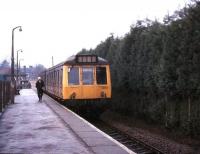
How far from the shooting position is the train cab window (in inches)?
1062

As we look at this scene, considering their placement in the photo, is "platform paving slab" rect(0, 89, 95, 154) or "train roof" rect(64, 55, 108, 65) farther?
"train roof" rect(64, 55, 108, 65)

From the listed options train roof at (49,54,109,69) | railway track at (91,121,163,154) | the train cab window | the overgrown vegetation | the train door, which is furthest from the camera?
the train cab window

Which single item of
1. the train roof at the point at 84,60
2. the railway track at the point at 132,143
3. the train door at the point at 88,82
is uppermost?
the train roof at the point at 84,60

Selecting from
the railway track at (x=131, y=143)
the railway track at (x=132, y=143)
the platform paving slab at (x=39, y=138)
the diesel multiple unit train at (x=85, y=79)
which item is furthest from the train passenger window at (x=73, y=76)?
the platform paving slab at (x=39, y=138)

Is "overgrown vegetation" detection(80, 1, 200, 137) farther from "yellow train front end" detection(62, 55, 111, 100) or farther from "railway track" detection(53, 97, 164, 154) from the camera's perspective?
"yellow train front end" detection(62, 55, 111, 100)

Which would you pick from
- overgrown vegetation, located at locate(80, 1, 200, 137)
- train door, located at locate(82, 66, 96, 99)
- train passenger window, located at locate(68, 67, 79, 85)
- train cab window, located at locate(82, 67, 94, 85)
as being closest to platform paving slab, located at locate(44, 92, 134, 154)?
overgrown vegetation, located at locate(80, 1, 200, 137)

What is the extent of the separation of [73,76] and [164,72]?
5.31m

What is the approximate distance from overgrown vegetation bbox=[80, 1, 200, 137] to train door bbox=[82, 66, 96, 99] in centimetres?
338

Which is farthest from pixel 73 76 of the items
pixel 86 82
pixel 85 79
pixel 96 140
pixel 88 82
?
pixel 96 140

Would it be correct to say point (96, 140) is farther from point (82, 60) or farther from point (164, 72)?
point (82, 60)

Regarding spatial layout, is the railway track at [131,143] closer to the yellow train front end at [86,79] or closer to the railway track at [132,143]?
the railway track at [132,143]

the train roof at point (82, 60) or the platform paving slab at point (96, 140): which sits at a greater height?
the train roof at point (82, 60)

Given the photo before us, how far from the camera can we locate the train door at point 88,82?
26.7 meters

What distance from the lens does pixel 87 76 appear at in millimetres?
27031
